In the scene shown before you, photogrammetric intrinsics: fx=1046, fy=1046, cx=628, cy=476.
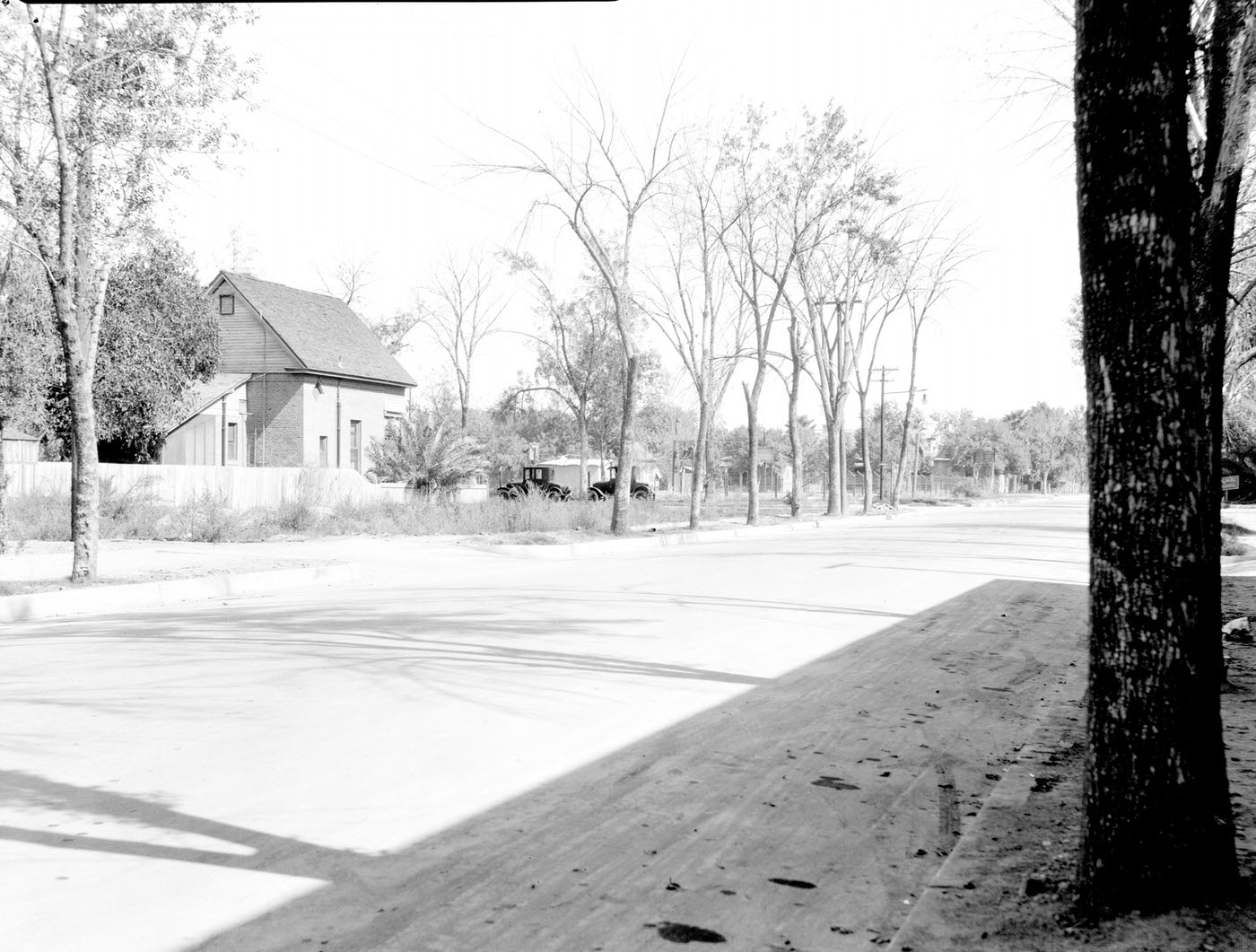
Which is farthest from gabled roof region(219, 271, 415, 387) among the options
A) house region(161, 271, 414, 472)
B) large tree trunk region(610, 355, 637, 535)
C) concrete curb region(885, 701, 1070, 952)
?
concrete curb region(885, 701, 1070, 952)

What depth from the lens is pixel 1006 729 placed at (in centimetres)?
644

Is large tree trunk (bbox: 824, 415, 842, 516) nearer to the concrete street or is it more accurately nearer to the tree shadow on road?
the concrete street

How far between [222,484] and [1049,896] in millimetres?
28933

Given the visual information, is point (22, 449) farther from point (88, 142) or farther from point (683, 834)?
point (683, 834)

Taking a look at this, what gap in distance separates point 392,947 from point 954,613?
9.68 m

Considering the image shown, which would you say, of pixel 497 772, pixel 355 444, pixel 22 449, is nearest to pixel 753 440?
pixel 355 444

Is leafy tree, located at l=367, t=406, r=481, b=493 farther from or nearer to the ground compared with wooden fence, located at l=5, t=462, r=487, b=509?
farther from the ground

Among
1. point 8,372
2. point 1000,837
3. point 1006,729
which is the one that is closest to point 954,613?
point 1006,729

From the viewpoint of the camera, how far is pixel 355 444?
4550 centimetres

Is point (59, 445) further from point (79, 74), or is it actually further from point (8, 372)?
point (79, 74)

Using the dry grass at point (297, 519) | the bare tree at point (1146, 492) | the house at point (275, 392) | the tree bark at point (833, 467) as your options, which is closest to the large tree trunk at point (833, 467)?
the tree bark at point (833, 467)

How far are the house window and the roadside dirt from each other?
42389mm

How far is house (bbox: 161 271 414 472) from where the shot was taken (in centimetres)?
3975

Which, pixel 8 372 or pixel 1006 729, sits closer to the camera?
pixel 1006 729
